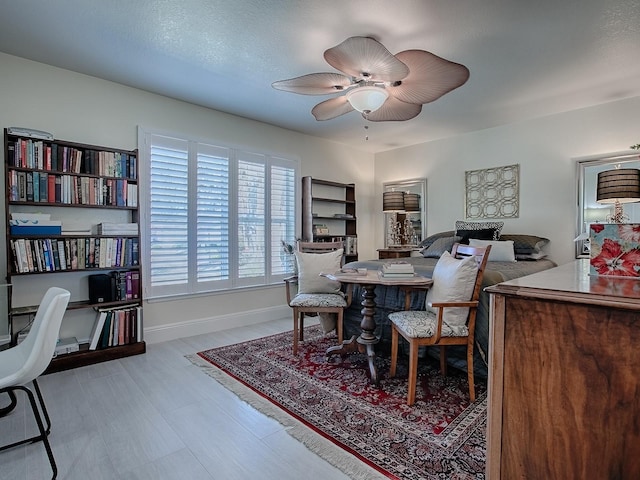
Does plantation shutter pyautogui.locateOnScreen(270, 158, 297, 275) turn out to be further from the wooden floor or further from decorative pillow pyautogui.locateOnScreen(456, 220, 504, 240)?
decorative pillow pyautogui.locateOnScreen(456, 220, 504, 240)

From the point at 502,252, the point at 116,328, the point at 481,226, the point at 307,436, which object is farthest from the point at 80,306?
the point at 481,226

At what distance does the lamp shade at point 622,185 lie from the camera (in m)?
3.08

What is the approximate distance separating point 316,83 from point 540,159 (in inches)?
129

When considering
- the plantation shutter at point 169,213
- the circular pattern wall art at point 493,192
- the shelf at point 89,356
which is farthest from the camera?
the circular pattern wall art at point 493,192

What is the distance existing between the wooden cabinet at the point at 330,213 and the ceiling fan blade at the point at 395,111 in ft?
6.65

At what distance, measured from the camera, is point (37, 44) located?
2.57 meters

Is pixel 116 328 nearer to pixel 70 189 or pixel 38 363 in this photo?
pixel 70 189

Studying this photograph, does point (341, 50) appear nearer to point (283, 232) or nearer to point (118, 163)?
point (118, 163)

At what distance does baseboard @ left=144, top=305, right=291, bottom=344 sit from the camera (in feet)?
11.5

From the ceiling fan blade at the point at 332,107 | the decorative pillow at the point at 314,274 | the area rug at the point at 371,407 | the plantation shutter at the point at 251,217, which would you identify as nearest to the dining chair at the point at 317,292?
the decorative pillow at the point at 314,274

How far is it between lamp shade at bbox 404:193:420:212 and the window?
1757 millimetres

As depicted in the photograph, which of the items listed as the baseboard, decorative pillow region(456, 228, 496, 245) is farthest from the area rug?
decorative pillow region(456, 228, 496, 245)

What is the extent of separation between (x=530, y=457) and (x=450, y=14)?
2.42 m

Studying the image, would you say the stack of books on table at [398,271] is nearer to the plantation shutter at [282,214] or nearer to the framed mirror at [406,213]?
the plantation shutter at [282,214]
